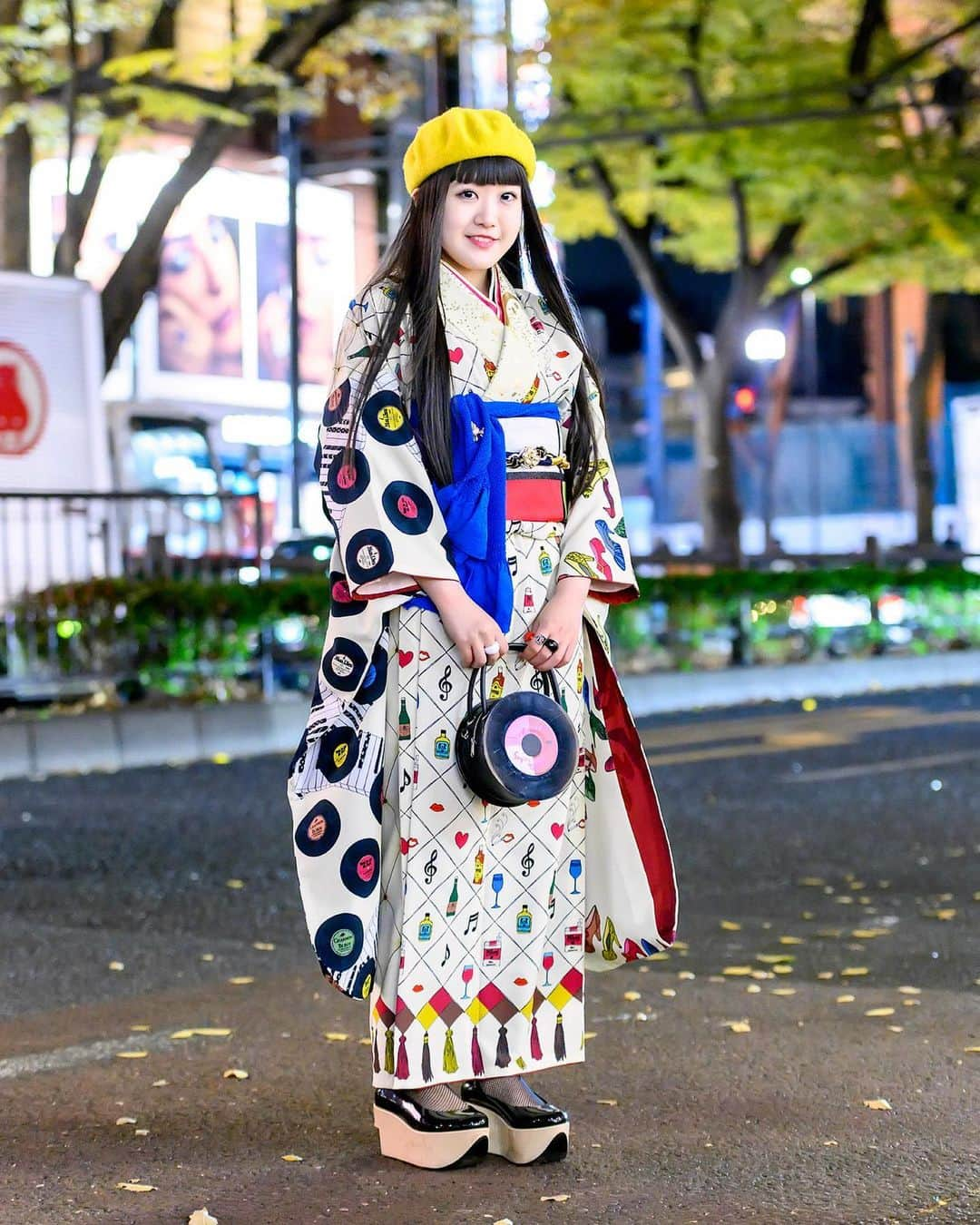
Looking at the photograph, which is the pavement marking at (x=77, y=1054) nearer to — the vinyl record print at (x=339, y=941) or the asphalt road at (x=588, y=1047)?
the asphalt road at (x=588, y=1047)

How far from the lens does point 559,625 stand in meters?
3.67

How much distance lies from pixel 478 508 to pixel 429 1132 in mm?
1144

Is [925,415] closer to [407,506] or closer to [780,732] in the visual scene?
[780,732]

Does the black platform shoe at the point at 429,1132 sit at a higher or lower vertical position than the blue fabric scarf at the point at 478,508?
lower

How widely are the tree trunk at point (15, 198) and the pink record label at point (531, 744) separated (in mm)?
12867

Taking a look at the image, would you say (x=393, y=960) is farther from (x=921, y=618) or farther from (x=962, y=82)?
(x=962, y=82)

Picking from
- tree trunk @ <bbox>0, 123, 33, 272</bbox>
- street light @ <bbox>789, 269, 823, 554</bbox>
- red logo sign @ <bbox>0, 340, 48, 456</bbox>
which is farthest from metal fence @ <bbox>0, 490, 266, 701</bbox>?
street light @ <bbox>789, 269, 823, 554</bbox>

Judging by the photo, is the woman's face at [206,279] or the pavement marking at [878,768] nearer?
the pavement marking at [878,768]

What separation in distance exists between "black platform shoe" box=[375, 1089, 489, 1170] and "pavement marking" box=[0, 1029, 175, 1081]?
1121mm

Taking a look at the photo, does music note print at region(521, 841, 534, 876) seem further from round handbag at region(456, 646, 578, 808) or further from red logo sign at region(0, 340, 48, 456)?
red logo sign at region(0, 340, 48, 456)

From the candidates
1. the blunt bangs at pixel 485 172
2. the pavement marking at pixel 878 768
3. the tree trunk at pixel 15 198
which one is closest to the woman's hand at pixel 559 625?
the blunt bangs at pixel 485 172

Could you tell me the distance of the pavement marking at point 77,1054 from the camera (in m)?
4.47

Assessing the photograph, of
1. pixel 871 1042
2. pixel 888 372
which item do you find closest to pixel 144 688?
pixel 871 1042

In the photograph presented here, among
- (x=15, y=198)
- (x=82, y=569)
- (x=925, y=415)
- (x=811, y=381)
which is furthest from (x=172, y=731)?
(x=811, y=381)
